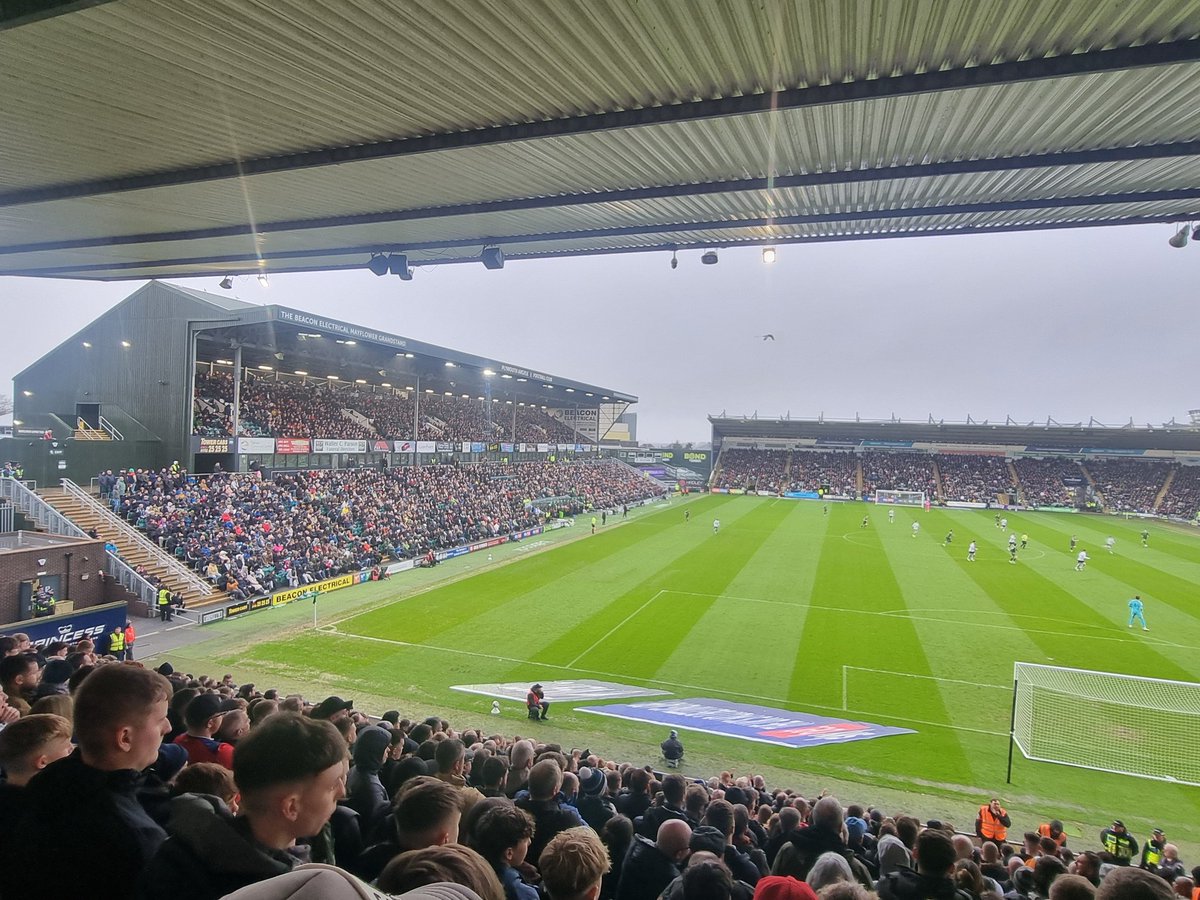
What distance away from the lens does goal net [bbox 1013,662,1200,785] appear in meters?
11.4

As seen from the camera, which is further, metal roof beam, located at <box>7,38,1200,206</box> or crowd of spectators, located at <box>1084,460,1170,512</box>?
crowd of spectators, located at <box>1084,460,1170,512</box>

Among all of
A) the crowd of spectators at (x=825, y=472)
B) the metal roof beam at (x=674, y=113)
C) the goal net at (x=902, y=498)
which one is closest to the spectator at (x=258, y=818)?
the metal roof beam at (x=674, y=113)

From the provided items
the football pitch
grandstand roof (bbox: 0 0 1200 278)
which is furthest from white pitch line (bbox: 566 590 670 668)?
grandstand roof (bbox: 0 0 1200 278)

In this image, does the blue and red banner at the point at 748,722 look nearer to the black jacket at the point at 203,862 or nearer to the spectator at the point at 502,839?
the spectator at the point at 502,839

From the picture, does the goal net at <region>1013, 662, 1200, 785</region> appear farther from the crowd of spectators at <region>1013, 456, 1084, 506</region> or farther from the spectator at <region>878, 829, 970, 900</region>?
the crowd of spectators at <region>1013, 456, 1084, 506</region>

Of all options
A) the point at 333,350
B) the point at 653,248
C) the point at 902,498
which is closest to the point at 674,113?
the point at 653,248

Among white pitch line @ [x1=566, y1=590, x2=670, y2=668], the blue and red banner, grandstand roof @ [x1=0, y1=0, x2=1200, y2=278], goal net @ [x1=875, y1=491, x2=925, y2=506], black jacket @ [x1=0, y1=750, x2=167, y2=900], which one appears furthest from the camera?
goal net @ [x1=875, y1=491, x2=925, y2=506]

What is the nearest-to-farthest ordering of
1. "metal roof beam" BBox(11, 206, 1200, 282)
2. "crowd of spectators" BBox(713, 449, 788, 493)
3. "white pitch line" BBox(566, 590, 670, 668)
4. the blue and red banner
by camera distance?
"metal roof beam" BBox(11, 206, 1200, 282)
the blue and red banner
"white pitch line" BBox(566, 590, 670, 668)
"crowd of spectators" BBox(713, 449, 788, 493)

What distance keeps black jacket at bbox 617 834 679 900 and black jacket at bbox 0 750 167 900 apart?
2.72m

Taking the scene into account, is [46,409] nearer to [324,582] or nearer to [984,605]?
[324,582]

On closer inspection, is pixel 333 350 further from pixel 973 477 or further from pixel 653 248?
pixel 973 477

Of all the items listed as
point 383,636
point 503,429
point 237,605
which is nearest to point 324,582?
point 237,605

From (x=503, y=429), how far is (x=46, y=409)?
32022mm

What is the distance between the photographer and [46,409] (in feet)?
98.0
